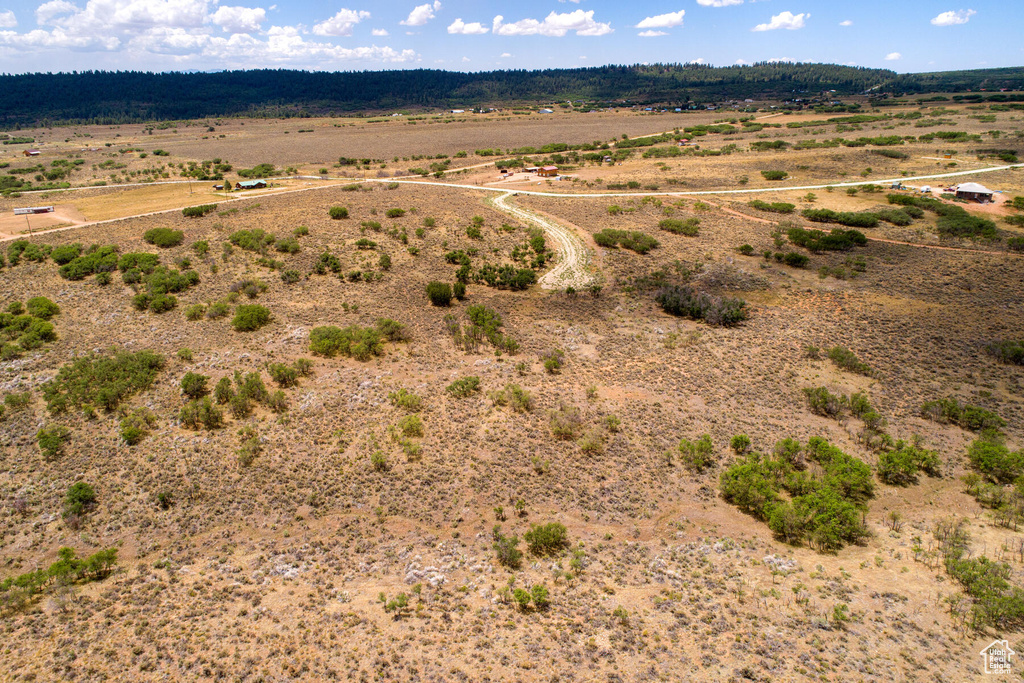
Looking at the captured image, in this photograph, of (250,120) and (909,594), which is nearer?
(909,594)

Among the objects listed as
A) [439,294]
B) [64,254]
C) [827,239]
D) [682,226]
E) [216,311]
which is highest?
[682,226]

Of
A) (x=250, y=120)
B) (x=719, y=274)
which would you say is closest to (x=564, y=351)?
(x=719, y=274)

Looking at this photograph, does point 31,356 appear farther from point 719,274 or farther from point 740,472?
point 719,274

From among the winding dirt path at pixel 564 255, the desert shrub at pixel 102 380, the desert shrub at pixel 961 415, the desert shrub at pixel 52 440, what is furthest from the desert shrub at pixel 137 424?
the desert shrub at pixel 961 415

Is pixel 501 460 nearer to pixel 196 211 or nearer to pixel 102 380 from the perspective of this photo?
pixel 102 380

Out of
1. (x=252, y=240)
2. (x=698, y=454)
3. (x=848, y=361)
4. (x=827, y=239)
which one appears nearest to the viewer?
(x=698, y=454)

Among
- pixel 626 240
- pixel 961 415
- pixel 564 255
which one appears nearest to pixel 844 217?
pixel 626 240
